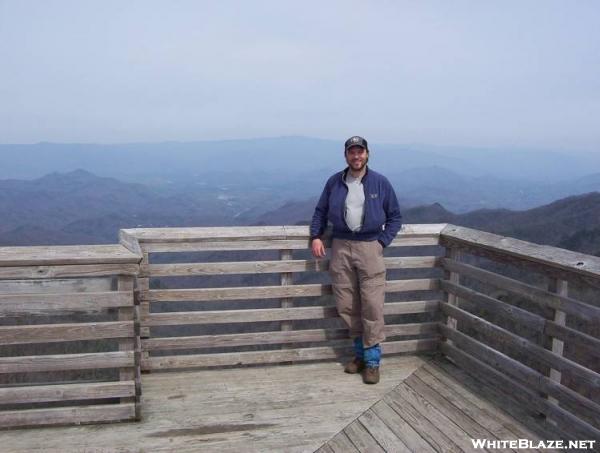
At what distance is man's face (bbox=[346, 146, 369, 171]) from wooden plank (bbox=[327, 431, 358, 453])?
6.72 ft

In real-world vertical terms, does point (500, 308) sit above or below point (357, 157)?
below

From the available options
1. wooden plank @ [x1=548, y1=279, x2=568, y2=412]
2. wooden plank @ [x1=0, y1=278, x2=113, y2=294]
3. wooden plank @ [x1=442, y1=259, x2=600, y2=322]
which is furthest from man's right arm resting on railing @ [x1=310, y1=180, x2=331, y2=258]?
wooden plank @ [x1=548, y1=279, x2=568, y2=412]

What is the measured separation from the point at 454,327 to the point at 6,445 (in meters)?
3.74

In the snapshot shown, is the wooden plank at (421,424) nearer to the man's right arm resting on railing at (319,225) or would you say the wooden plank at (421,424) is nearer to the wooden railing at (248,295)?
the wooden railing at (248,295)

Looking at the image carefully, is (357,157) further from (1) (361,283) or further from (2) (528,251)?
(2) (528,251)

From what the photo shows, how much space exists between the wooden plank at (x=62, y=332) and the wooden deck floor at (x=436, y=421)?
1.58 metres

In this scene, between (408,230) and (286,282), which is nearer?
(286,282)

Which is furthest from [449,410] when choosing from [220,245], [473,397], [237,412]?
[220,245]

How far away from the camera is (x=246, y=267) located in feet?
15.5

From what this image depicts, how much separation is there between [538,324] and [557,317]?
169 mm

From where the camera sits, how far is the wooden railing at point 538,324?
3598mm

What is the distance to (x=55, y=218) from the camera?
650 ft

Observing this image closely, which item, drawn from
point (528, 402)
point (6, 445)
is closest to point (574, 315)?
point (528, 402)

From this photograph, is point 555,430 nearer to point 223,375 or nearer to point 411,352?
point 411,352
